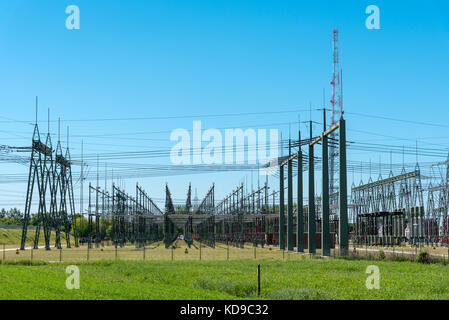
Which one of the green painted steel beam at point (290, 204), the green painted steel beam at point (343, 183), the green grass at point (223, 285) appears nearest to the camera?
the green grass at point (223, 285)

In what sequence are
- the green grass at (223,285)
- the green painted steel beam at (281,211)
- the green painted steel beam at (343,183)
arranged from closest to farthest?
the green grass at (223,285), the green painted steel beam at (343,183), the green painted steel beam at (281,211)

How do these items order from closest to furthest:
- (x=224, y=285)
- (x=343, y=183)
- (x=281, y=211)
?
(x=224, y=285) < (x=343, y=183) < (x=281, y=211)

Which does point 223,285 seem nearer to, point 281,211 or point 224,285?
point 224,285

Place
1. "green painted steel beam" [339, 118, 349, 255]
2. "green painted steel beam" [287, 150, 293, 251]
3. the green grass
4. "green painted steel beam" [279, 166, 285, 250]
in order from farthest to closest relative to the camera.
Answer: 1. "green painted steel beam" [279, 166, 285, 250]
2. "green painted steel beam" [287, 150, 293, 251]
3. "green painted steel beam" [339, 118, 349, 255]
4. the green grass

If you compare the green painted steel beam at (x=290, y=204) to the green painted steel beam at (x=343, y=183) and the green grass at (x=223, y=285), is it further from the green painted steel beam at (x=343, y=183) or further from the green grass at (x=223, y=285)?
the green grass at (x=223, y=285)

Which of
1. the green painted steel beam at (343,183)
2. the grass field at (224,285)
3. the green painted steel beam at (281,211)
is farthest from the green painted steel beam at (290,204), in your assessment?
the grass field at (224,285)

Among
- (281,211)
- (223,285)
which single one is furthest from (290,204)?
(223,285)

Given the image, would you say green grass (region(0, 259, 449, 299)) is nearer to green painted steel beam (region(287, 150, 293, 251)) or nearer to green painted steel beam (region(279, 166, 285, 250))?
green painted steel beam (region(287, 150, 293, 251))

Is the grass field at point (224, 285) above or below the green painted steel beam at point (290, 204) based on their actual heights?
below

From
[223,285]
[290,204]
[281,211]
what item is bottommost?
[223,285]

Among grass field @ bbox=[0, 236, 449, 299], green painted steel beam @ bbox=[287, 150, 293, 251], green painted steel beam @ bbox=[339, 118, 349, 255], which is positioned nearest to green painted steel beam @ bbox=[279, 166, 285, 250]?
green painted steel beam @ bbox=[287, 150, 293, 251]

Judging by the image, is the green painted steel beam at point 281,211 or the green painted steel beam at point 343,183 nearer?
the green painted steel beam at point 343,183
